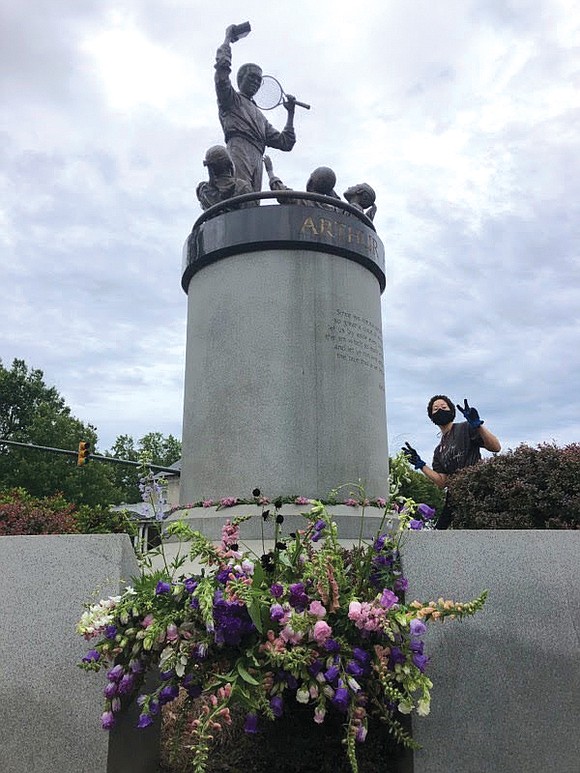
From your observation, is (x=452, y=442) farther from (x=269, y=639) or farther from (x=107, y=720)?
(x=107, y=720)

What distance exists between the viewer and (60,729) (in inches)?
133

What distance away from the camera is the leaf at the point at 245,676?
2.78 m

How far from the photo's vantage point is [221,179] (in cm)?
989

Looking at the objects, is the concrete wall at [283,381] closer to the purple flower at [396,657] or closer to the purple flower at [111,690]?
the purple flower at [111,690]

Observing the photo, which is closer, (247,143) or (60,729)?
(60,729)

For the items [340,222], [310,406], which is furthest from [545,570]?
[340,222]

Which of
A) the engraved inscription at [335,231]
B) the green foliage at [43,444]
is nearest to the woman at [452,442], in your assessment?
the engraved inscription at [335,231]

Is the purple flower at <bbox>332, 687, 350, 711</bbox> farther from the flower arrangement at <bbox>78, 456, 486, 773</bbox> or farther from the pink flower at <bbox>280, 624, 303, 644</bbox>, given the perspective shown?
the pink flower at <bbox>280, 624, 303, 644</bbox>

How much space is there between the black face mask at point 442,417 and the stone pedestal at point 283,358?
5.39 feet

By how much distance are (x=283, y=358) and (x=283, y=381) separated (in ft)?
1.02

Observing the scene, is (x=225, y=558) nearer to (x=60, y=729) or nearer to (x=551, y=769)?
(x=60, y=729)

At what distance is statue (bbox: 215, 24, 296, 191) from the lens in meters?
10.6

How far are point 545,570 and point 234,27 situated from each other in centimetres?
951

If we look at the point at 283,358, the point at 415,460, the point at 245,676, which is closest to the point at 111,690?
the point at 245,676
